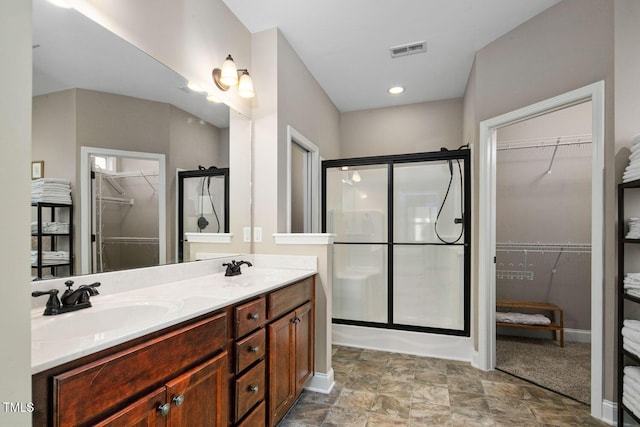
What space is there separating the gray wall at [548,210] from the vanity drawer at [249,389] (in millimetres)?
3049

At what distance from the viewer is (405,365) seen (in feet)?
9.00

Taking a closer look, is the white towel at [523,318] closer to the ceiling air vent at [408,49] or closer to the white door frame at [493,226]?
the white door frame at [493,226]

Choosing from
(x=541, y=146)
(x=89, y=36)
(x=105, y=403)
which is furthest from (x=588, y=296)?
(x=89, y=36)

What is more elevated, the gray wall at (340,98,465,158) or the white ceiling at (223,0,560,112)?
the white ceiling at (223,0,560,112)

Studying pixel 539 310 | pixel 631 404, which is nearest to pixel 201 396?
pixel 631 404

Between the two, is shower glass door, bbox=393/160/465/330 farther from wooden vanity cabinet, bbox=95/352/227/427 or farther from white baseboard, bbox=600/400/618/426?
wooden vanity cabinet, bbox=95/352/227/427

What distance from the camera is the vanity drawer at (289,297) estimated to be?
1.67m

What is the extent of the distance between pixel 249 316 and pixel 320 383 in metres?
1.19

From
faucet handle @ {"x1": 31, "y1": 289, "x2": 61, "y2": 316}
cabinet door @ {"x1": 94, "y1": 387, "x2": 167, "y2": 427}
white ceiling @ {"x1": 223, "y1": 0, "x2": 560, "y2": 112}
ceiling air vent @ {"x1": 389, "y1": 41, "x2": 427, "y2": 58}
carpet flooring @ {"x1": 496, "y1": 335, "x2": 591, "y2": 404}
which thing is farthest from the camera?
ceiling air vent @ {"x1": 389, "y1": 41, "x2": 427, "y2": 58}

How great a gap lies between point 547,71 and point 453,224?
1.42 m

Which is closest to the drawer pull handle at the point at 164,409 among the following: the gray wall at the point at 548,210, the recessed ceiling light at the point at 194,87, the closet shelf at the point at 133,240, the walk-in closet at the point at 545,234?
the closet shelf at the point at 133,240

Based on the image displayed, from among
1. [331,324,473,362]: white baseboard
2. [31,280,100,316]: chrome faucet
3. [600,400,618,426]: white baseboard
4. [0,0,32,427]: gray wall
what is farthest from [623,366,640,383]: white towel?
[31,280,100,316]: chrome faucet

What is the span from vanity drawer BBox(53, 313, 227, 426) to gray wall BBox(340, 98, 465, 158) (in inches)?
132

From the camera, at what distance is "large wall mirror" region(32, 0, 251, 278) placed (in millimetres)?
1229
